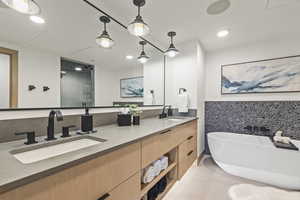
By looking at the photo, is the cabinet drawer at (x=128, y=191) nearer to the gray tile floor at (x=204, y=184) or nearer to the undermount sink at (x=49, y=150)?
the undermount sink at (x=49, y=150)

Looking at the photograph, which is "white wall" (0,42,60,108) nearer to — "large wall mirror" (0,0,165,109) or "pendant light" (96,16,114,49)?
"large wall mirror" (0,0,165,109)

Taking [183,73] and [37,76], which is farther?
[183,73]

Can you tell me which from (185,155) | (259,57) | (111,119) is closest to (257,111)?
(259,57)

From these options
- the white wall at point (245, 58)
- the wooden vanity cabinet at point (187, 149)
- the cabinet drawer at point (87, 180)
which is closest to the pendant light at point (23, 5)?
the cabinet drawer at point (87, 180)

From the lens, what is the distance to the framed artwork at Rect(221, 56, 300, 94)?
7.09ft

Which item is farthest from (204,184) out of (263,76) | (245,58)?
(245,58)

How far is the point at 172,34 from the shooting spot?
2160mm

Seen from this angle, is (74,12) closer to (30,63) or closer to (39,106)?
(30,63)

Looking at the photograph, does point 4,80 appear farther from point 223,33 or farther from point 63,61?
point 223,33

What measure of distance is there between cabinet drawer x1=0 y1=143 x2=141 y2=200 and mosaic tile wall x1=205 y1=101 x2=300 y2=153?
2.30m

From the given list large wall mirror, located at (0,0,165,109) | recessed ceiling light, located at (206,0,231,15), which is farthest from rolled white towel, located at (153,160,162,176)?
recessed ceiling light, located at (206,0,231,15)

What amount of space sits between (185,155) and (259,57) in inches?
87.8

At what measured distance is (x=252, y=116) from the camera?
2.43m

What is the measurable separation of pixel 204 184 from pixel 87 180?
5.58 ft
